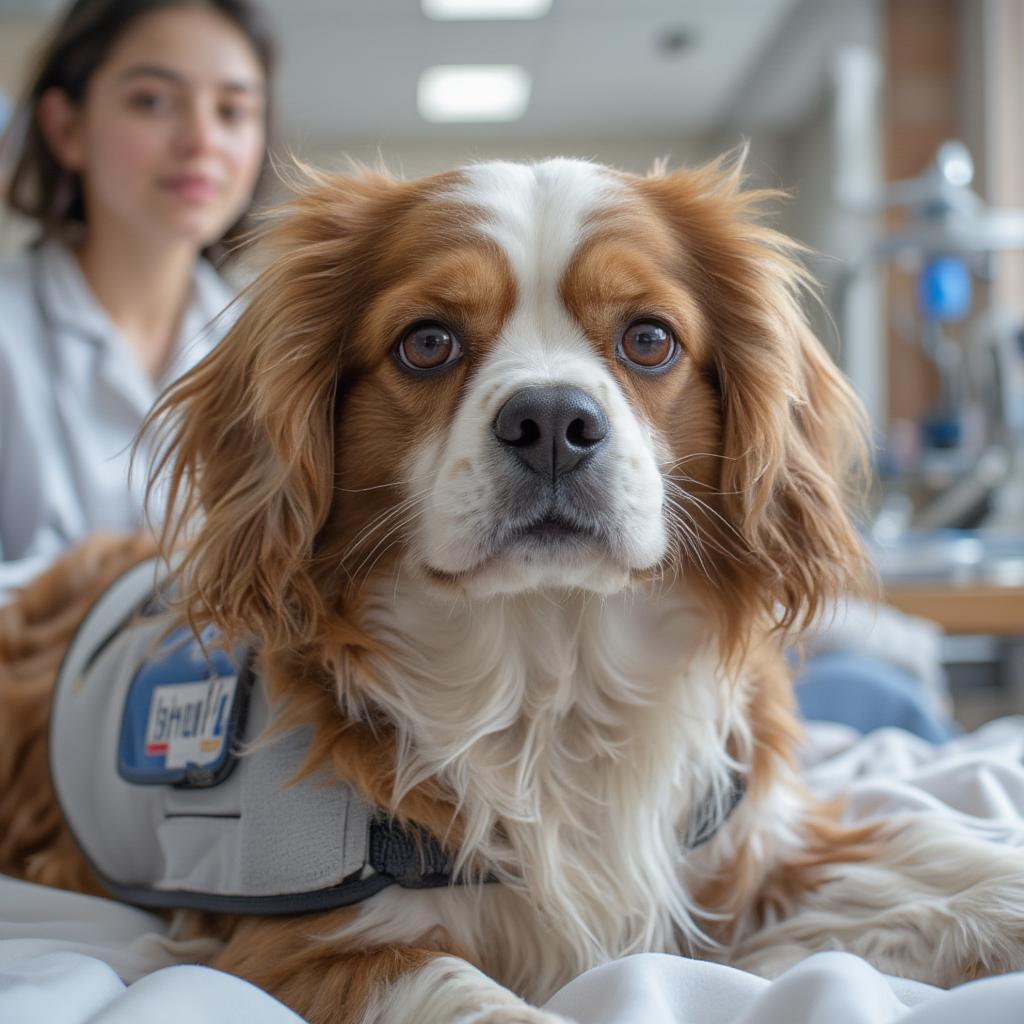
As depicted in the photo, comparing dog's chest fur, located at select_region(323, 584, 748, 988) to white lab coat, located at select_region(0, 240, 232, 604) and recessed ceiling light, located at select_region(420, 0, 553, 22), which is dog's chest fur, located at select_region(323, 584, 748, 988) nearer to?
white lab coat, located at select_region(0, 240, 232, 604)

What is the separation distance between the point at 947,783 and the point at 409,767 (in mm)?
720

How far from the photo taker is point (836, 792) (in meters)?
1.49

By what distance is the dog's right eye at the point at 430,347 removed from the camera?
1183 mm

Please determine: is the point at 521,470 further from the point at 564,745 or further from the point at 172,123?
the point at 172,123

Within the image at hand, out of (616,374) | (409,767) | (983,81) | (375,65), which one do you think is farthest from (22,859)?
(375,65)

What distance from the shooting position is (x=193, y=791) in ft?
3.94

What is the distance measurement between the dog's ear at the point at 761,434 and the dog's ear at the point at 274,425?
1.25 feet

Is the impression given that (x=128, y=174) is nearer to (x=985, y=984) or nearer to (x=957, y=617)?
(x=957, y=617)

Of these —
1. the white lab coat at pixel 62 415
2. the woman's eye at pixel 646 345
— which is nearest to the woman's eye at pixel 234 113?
the white lab coat at pixel 62 415

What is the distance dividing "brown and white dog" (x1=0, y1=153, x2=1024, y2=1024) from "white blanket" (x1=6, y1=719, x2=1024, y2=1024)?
0.36 feet

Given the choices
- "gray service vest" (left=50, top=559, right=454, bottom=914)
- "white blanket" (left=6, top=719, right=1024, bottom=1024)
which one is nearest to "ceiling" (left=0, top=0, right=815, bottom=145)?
"gray service vest" (left=50, top=559, right=454, bottom=914)

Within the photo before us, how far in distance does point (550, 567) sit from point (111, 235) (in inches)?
75.2

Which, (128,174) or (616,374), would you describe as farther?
(128,174)

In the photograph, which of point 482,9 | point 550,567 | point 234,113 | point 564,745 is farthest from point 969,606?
point 482,9
